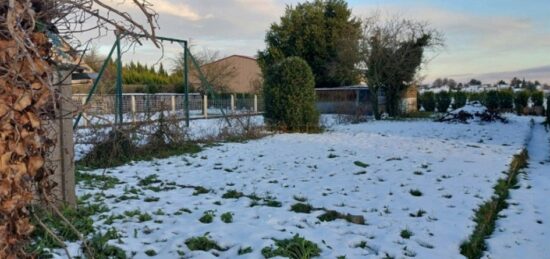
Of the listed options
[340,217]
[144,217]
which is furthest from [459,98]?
[144,217]

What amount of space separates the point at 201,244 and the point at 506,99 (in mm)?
27378

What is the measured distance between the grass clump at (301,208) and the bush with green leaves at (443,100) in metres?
24.9

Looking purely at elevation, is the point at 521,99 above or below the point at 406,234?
above

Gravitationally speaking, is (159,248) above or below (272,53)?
below

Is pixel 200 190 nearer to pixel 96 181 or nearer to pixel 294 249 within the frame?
pixel 96 181

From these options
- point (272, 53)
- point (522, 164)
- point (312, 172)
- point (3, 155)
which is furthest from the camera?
point (272, 53)

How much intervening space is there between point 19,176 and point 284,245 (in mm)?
2344

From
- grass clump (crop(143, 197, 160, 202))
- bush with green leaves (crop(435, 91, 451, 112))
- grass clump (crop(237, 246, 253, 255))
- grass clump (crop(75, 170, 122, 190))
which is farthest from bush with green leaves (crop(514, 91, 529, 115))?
grass clump (crop(237, 246, 253, 255))

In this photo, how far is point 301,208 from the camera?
482cm

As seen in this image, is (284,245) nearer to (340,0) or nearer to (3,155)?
(3,155)

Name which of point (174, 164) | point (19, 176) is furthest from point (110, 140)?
point (19, 176)

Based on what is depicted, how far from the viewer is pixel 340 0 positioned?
30.7m

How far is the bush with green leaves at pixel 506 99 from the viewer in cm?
2709

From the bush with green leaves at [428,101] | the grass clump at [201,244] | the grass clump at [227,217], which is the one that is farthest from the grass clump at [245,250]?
the bush with green leaves at [428,101]
